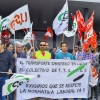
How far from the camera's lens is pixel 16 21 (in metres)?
5.39

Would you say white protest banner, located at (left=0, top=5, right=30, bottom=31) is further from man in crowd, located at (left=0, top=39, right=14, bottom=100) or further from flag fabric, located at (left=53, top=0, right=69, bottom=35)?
flag fabric, located at (left=53, top=0, right=69, bottom=35)

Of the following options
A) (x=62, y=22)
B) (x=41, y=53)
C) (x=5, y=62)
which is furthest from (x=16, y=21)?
(x=62, y=22)

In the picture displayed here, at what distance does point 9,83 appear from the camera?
422cm

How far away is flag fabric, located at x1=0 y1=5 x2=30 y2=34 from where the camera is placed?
5.34m

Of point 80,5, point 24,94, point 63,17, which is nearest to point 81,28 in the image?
point 63,17

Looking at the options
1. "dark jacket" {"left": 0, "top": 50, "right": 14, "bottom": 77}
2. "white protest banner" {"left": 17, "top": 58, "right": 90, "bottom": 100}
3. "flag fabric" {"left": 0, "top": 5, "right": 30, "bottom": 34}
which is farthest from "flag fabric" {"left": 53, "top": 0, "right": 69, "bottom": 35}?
"dark jacket" {"left": 0, "top": 50, "right": 14, "bottom": 77}

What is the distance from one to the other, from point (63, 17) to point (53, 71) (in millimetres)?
2106

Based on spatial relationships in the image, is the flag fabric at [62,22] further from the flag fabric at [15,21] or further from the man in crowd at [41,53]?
the man in crowd at [41,53]

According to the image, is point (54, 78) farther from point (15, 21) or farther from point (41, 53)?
point (15, 21)

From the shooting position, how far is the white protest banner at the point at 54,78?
5.05 m

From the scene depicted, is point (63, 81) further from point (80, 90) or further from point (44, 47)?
point (44, 47)

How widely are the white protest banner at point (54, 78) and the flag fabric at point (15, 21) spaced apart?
927 millimetres

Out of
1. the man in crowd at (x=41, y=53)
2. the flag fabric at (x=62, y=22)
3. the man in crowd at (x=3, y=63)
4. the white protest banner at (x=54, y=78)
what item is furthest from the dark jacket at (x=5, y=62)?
the flag fabric at (x=62, y=22)

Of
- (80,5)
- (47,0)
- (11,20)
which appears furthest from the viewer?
(80,5)
